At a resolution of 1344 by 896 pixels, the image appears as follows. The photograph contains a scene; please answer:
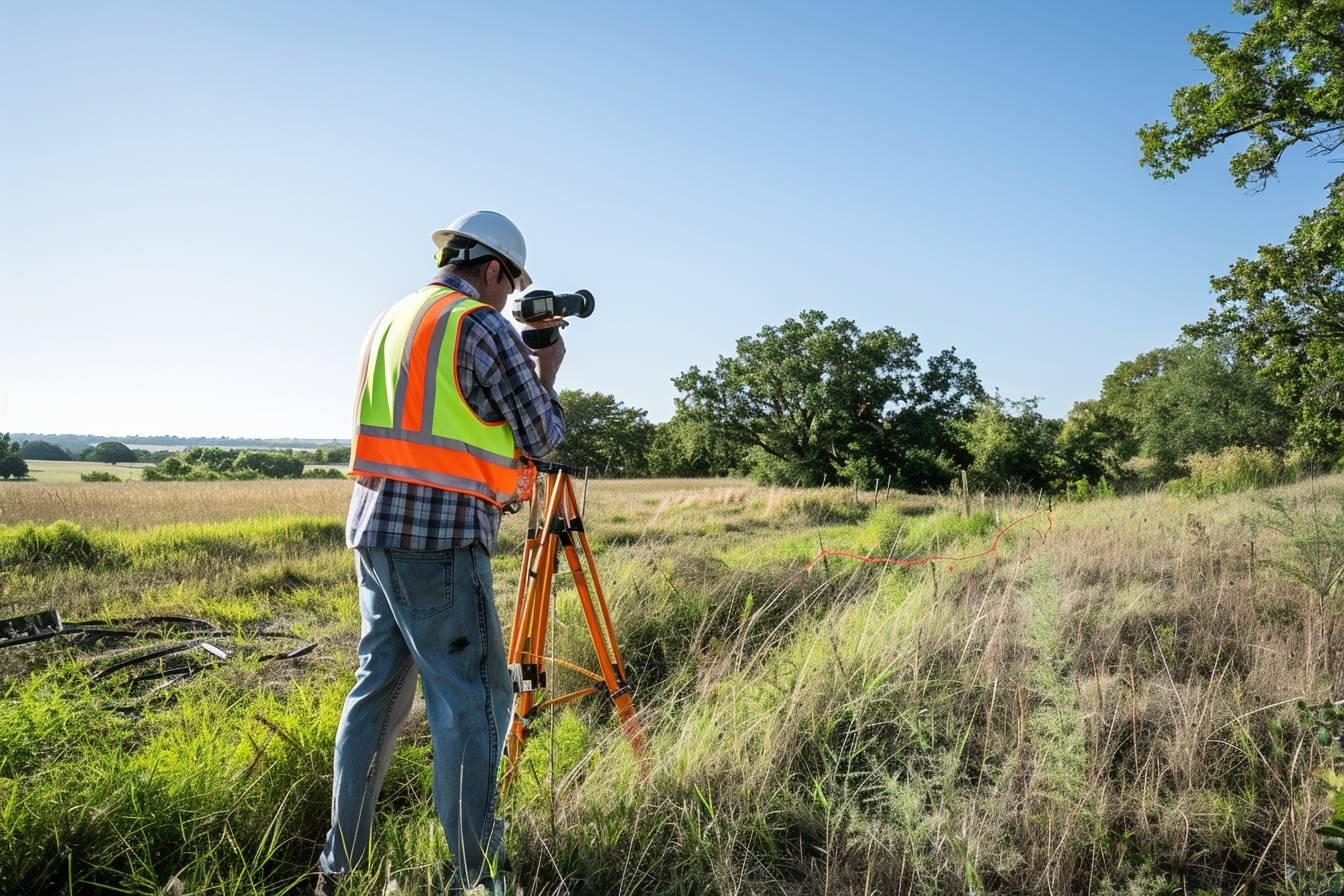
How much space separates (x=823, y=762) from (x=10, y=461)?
55241 millimetres

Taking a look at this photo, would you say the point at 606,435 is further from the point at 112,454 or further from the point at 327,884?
the point at 327,884

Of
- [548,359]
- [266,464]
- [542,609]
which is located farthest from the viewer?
[266,464]

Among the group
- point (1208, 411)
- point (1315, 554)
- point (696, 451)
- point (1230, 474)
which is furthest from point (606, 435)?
point (1315, 554)

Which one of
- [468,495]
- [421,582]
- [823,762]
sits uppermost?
[468,495]

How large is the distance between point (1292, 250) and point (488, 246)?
61.5 ft

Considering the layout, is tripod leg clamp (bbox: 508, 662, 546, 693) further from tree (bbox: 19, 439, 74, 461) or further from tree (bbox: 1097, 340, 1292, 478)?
tree (bbox: 19, 439, 74, 461)

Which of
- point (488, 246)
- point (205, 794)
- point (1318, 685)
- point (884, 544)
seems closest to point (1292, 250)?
point (884, 544)

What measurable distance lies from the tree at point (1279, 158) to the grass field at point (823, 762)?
40.7 ft

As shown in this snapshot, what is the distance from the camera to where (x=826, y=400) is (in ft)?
108

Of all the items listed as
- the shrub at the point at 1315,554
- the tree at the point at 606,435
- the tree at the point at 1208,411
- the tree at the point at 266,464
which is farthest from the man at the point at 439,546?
the tree at the point at 606,435

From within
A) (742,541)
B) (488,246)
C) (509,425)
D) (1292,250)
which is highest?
(1292,250)

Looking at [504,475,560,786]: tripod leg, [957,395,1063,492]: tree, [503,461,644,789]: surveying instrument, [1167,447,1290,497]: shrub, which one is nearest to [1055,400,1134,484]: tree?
[957,395,1063,492]: tree

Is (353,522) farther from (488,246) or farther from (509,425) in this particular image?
(488,246)

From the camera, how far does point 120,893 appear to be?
1.90 m
